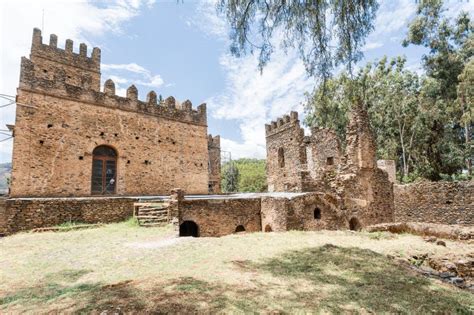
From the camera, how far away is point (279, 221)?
37.3 feet

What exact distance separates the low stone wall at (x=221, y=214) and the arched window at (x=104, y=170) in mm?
6282

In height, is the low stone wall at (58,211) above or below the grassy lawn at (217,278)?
above

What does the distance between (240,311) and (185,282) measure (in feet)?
4.29

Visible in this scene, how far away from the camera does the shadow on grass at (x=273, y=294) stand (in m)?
3.50

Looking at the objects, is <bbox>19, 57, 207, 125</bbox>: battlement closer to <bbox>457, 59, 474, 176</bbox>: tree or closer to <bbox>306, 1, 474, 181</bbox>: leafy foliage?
<bbox>306, 1, 474, 181</bbox>: leafy foliage

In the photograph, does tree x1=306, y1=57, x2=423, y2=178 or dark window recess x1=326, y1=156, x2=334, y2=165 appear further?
tree x1=306, y1=57, x2=423, y2=178

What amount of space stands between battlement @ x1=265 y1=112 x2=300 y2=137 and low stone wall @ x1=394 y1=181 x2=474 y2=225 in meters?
8.19

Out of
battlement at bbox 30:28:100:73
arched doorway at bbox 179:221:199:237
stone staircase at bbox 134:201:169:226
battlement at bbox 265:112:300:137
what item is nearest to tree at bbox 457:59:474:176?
battlement at bbox 265:112:300:137

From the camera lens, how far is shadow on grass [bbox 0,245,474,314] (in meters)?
3.50

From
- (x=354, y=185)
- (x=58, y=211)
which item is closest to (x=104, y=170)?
(x=58, y=211)

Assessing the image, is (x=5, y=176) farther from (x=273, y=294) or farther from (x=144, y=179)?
(x=273, y=294)

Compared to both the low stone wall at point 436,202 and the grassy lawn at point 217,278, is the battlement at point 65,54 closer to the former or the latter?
the grassy lawn at point 217,278

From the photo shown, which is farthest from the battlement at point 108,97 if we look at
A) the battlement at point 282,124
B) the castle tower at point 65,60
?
the battlement at point 282,124

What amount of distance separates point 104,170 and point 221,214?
7720 mm
